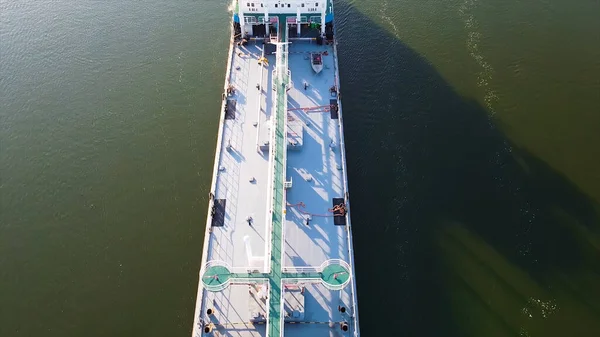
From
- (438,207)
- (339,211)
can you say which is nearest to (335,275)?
(339,211)

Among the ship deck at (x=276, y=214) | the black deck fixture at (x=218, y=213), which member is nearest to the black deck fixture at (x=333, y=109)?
the ship deck at (x=276, y=214)

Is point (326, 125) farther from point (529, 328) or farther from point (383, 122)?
point (529, 328)

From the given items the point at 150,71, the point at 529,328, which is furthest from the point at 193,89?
the point at 529,328

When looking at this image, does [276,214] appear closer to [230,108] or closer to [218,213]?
[218,213]

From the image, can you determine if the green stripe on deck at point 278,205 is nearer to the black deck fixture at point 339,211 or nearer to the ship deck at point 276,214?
the ship deck at point 276,214

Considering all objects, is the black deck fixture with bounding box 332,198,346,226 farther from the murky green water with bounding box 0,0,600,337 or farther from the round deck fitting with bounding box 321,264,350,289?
the round deck fitting with bounding box 321,264,350,289
